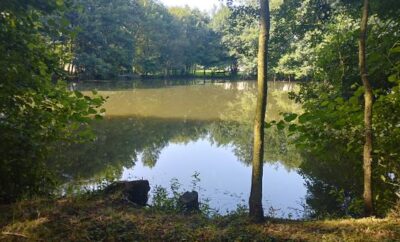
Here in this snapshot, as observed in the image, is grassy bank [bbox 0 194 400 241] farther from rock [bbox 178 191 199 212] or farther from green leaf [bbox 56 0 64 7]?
green leaf [bbox 56 0 64 7]

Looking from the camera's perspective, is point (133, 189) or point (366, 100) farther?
point (133, 189)

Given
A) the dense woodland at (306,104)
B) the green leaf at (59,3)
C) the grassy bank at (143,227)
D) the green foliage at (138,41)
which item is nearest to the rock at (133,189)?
the dense woodland at (306,104)

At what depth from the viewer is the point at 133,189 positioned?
7.45m

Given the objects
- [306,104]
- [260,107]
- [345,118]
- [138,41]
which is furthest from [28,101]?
[138,41]

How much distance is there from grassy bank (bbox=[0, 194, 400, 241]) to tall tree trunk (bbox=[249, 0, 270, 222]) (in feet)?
1.00

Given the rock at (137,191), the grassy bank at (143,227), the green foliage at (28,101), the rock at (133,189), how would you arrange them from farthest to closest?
1. the rock at (137,191)
2. the rock at (133,189)
3. the green foliage at (28,101)
4. the grassy bank at (143,227)

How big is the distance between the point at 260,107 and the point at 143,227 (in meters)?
2.22

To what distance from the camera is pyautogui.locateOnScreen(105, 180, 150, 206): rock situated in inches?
281

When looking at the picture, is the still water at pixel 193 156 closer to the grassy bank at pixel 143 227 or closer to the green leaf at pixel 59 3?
the grassy bank at pixel 143 227

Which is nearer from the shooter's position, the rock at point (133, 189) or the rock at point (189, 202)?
the rock at point (133, 189)

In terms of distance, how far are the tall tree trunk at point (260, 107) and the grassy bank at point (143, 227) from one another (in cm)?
31

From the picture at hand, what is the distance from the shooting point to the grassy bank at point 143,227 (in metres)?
4.52

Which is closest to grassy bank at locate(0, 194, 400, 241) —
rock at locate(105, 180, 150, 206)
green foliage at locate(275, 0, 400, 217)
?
green foliage at locate(275, 0, 400, 217)

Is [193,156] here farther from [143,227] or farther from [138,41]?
[138,41]
